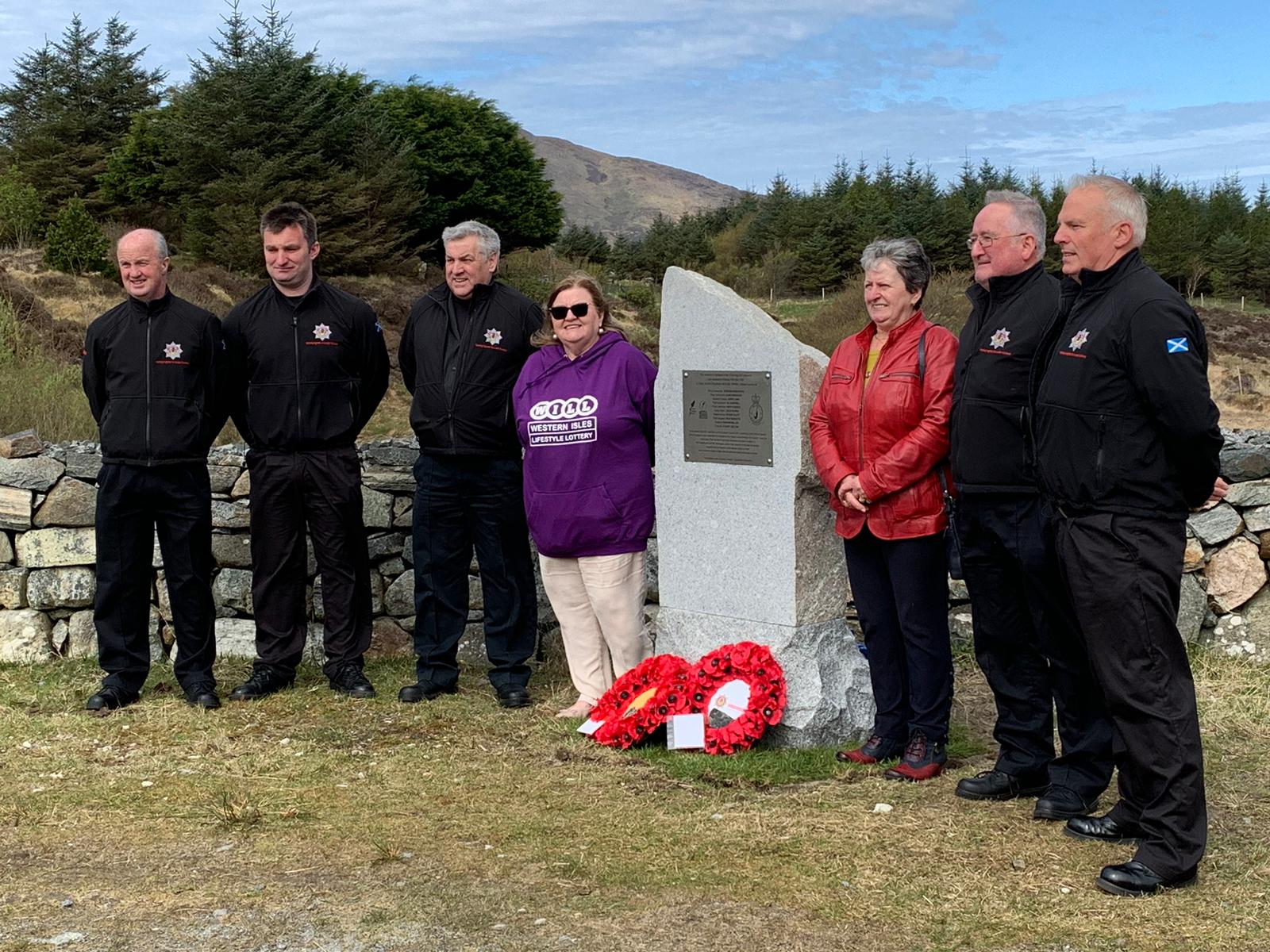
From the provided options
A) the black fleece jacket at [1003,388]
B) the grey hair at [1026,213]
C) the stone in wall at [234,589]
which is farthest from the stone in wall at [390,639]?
the grey hair at [1026,213]

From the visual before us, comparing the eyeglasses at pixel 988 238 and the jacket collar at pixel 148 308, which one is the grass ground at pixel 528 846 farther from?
the eyeglasses at pixel 988 238

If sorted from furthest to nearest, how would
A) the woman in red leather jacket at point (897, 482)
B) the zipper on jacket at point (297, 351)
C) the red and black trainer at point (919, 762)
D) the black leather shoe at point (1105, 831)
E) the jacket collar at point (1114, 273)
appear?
1. the zipper on jacket at point (297, 351)
2. the red and black trainer at point (919, 762)
3. the woman in red leather jacket at point (897, 482)
4. the black leather shoe at point (1105, 831)
5. the jacket collar at point (1114, 273)

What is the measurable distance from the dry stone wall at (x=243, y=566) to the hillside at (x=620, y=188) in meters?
126

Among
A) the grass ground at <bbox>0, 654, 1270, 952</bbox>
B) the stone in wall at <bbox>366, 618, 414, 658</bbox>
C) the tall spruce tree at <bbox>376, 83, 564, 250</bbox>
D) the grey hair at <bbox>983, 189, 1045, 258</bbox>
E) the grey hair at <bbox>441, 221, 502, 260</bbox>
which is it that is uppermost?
the tall spruce tree at <bbox>376, 83, 564, 250</bbox>

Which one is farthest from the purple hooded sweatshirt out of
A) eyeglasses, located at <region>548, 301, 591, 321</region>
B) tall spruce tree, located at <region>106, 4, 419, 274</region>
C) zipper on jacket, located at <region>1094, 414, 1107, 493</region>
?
tall spruce tree, located at <region>106, 4, 419, 274</region>

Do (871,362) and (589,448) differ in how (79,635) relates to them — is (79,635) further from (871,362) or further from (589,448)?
(871,362)

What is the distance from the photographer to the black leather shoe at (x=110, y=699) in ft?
18.7

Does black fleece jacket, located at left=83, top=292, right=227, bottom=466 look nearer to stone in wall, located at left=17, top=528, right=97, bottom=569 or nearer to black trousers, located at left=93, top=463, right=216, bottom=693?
black trousers, located at left=93, top=463, right=216, bottom=693

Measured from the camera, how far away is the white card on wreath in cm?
498

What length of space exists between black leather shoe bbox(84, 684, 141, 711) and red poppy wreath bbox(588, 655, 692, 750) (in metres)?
2.13

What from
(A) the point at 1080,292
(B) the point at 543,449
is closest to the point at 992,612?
(A) the point at 1080,292

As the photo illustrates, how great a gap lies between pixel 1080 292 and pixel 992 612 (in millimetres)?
1125

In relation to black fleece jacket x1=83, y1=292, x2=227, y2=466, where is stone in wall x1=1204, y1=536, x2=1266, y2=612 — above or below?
below

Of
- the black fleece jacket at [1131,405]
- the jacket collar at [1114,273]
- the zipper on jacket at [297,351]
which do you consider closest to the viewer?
the black fleece jacket at [1131,405]
